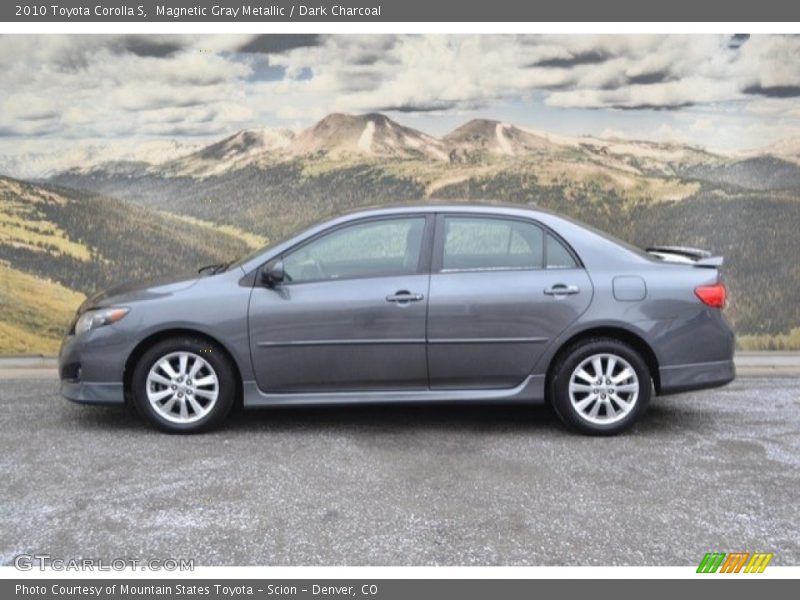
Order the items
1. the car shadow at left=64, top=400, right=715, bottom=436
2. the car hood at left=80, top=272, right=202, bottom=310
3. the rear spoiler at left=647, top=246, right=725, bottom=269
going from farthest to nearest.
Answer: the car shadow at left=64, top=400, right=715, bottom=436 → the rear spoiler at left=647, top=246, right=725, bottom=269 → the car hood at left=80, top=272, right=202, bottom=310

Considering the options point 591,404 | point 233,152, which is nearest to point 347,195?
point 233,152

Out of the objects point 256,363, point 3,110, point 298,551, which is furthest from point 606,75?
point 298,551

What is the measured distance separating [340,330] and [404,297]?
45 cm

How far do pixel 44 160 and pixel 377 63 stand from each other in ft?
10.6

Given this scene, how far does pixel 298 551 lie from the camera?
4.09 meters

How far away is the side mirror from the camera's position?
228 inches

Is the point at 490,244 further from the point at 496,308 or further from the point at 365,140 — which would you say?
the point at 365,140

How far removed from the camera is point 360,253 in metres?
6.01

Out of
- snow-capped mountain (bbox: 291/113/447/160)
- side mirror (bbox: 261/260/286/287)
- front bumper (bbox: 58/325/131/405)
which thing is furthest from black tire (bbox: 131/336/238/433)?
snow-capped mountain (bbox: 291/113/447/160)

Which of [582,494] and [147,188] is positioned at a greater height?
[147,188]

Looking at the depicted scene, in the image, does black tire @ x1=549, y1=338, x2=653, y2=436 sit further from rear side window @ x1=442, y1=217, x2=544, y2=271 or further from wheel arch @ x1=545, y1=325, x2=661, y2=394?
rear side window @ x1=442, y1=217, x2=544, y2=271

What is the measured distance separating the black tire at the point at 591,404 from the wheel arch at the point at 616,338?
0.04 meters

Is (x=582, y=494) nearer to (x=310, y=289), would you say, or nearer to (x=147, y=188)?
(x=310, y=289)

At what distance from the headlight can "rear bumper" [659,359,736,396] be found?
344 centimetres
